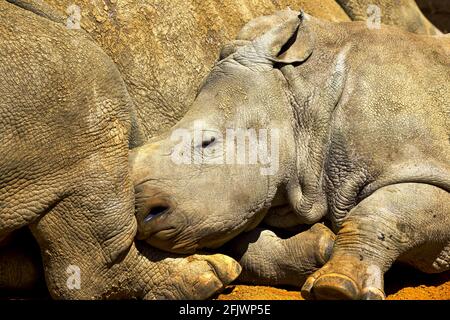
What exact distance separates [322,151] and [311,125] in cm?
14

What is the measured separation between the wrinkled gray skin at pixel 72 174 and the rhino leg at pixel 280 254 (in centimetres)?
30

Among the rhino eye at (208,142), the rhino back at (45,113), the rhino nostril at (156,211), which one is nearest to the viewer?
the rhino back at (45,113)

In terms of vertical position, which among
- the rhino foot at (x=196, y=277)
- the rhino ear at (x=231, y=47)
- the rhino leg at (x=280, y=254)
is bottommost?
the rhino leg at (x=280, y=254)

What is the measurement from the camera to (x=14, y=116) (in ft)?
14.1

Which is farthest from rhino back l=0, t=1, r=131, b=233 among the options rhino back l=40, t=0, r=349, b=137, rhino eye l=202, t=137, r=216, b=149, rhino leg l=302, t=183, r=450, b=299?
rhino leg l=302, t=183, r=450, b=299

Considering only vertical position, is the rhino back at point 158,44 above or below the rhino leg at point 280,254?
above

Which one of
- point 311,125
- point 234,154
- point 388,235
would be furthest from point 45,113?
point 388,235

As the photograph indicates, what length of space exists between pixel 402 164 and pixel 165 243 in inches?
49.3

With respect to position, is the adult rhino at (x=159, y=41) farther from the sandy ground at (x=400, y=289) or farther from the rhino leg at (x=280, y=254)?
the sandy ground at (x=400, y=289)

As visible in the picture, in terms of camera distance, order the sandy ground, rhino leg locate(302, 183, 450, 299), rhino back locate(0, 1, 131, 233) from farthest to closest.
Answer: the sandy ground, rhino leg locate(302, 183, 450, 299), rhino back locate(0, 1, 131, 233)

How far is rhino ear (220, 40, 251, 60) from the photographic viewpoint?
17.1 ft

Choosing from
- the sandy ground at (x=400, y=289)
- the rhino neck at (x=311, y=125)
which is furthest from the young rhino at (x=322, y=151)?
the sandy ground at (x=400, y=289)

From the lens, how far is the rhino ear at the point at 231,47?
→ 17.1 feet

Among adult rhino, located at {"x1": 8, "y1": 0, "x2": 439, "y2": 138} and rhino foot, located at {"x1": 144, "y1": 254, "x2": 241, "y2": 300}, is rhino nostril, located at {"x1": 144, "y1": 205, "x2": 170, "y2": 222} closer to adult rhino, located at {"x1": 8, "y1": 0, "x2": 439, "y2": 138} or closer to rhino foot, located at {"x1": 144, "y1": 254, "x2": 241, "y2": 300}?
rhino foot, located at {"x1": 144, "y1": 254, "x2": 241, "y2": 300}
